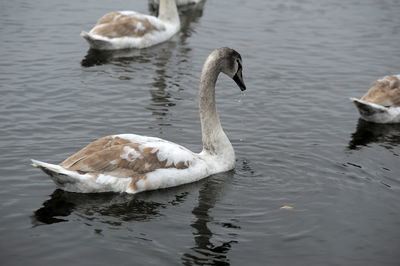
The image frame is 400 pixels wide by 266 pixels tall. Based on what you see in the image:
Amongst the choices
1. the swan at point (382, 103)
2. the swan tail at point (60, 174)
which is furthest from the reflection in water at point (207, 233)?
the swan at point (382, 103)

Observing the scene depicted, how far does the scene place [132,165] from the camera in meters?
9.48

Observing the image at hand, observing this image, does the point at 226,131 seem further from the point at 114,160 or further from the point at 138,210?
the point at 138,210

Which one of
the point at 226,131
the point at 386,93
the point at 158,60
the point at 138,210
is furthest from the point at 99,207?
the point at 158,60

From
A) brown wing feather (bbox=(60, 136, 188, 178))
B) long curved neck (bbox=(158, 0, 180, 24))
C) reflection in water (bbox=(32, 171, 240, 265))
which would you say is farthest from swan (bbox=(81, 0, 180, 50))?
reflection in water (bbox=(32, 171, 240, 265))

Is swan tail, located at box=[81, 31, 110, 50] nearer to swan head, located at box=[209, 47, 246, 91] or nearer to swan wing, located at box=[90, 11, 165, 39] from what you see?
swan wing, located at box=[90, 11, 165, 39]

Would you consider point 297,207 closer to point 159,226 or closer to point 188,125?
point 159,226

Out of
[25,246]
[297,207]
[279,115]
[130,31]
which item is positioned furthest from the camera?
[130,31]

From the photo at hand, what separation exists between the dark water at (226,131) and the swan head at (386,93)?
551mm

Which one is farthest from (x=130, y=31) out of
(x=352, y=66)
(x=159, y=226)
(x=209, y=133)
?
(x=159, y=226)

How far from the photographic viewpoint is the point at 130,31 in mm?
18297

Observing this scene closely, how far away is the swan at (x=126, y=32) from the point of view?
1777 centimetres

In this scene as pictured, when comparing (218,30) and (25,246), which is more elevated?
(218,30)

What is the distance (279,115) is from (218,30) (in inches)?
298

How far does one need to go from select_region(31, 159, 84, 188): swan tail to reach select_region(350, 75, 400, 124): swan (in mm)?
6663
